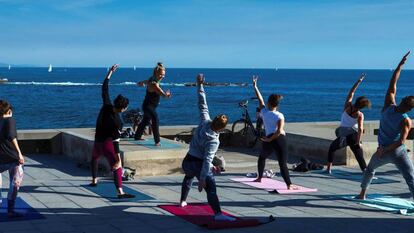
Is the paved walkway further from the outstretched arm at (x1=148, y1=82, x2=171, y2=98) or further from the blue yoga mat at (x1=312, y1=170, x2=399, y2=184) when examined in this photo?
the outstretched arm at (x1=148, y1=82, x2=171, y2=98)

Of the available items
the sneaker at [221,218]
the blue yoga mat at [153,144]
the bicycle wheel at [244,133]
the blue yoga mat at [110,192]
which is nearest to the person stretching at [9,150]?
A: the blue yoga mat at [110,192]

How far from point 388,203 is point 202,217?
9.47ft

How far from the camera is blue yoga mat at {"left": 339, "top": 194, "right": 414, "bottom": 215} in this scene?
8752mm

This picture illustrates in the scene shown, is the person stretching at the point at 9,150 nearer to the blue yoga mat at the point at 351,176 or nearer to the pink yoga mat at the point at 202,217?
the pink yoga mat at the point at 202,217

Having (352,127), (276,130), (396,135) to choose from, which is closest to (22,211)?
(276,130)

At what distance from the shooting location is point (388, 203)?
30.2 ft

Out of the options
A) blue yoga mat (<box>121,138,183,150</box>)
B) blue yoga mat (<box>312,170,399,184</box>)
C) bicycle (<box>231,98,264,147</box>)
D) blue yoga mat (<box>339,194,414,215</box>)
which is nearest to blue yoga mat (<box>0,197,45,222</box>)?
blue yoga mat (<box>121,138,183,150</box>)

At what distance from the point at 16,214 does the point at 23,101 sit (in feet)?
225

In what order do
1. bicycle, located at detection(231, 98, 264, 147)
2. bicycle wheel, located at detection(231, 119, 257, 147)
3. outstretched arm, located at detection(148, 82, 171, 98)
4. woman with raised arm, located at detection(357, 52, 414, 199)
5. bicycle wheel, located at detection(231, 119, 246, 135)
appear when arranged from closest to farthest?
woman with raised arm, located at detection(357, 52, 414, 199) < outstretched arm, located at detection(148, 82, 171, 98) < bicycle, located at detection(231, 98, 264, 147) < bicycle wheel, located at detection(231, 119, 257, 147) < bicycle wheel, located at detection(231, 119, 246, 135)

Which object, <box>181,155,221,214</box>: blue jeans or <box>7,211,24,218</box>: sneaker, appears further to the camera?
<box>7,211,24,218</box>: sneaker

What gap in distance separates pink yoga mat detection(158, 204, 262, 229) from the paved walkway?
12 centimetres

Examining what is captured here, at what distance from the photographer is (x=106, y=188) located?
10.1 meters

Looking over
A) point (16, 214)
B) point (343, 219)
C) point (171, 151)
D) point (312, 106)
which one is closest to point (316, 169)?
point (171, 151)

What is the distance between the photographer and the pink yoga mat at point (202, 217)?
764 cm
